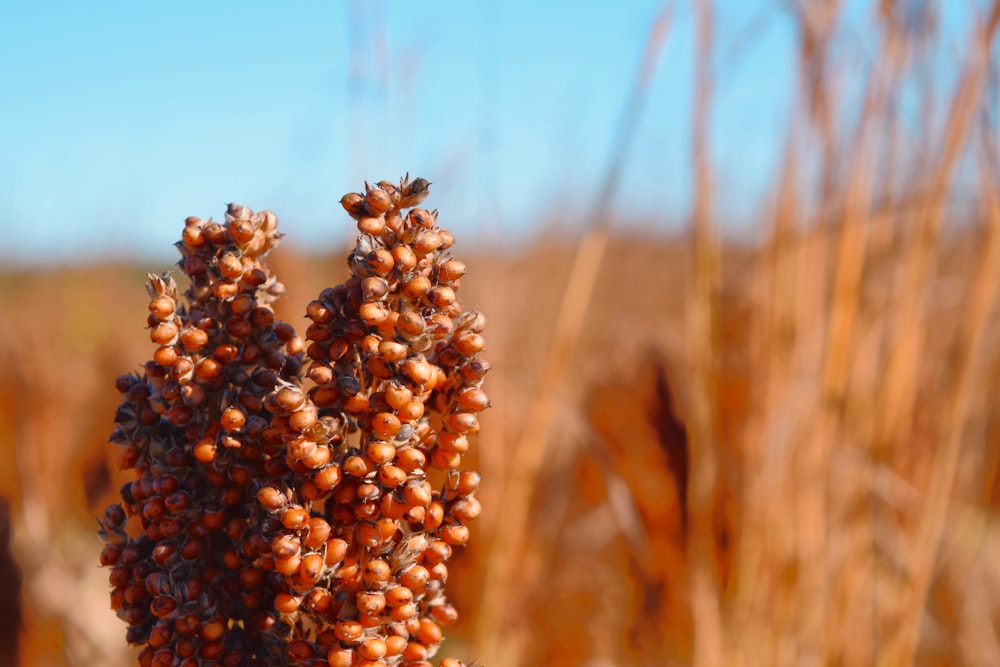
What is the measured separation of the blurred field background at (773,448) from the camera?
1.33 metres

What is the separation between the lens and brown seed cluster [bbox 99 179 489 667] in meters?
0.57

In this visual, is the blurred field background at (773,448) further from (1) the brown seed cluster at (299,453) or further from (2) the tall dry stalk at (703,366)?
(1) the brown seed cluster at (299,453)

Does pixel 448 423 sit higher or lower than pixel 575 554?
lower

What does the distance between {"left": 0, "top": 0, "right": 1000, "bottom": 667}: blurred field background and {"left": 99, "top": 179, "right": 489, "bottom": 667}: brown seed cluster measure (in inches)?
31.3

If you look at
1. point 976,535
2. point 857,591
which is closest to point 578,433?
point 857,591

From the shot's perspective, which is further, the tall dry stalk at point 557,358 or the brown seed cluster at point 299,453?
the tall dry stalk at point 557,358

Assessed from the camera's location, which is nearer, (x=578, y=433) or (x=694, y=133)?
(x=694, y=133)

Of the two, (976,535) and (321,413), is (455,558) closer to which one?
(976,535)

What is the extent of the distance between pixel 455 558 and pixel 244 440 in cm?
178

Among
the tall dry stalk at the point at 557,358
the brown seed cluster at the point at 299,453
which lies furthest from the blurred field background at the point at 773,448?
the brown seed cluster at the point at 299,453

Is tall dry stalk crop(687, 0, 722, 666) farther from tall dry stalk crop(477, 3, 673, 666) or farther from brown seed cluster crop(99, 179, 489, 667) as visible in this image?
brown seed cluster crop(99, 179, 489, 667)

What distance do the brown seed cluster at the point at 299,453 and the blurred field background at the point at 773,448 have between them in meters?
0.80

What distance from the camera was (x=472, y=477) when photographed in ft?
2.02

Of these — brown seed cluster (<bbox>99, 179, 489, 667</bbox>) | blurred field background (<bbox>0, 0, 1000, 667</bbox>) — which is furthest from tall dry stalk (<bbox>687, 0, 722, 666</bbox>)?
brown seed cluster (<bbox>99, 179, 489, 667</bbox>)
